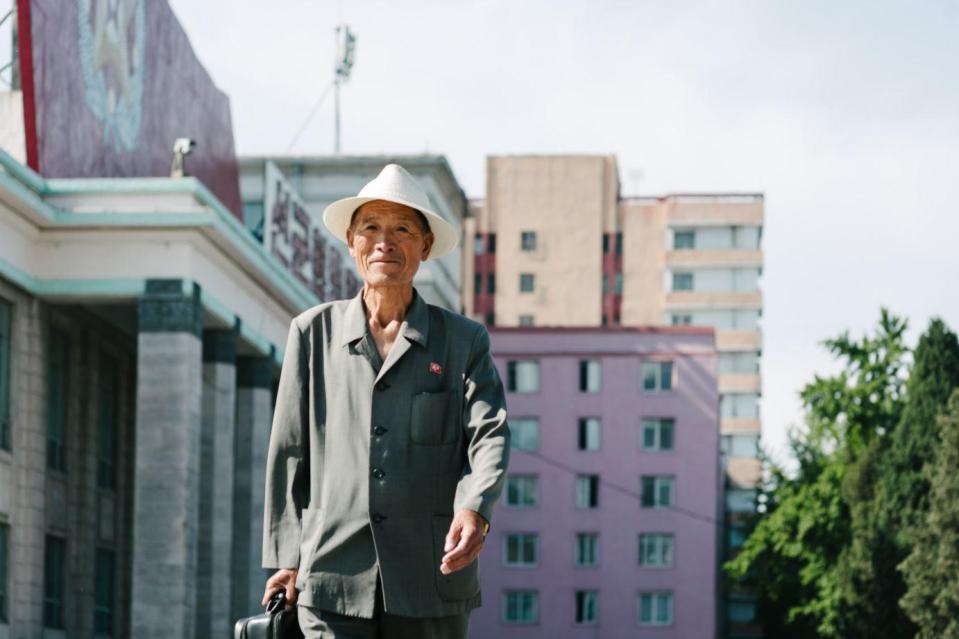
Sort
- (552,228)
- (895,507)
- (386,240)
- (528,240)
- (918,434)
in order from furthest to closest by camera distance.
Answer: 1. (528,240)
2. (552,228)
3. (895,507)
4. (918,434)
5. (386,240)

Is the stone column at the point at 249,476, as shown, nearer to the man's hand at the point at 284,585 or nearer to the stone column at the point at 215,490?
the stone column at the point at 215,490

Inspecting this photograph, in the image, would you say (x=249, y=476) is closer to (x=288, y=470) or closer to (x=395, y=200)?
(x=288, y=470)

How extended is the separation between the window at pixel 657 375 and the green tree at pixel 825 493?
11056mm

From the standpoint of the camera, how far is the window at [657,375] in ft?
268

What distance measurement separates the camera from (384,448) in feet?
19.9

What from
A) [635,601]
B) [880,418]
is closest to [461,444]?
[880,418]

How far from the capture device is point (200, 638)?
3931cm

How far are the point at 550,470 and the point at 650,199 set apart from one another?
33715 mm

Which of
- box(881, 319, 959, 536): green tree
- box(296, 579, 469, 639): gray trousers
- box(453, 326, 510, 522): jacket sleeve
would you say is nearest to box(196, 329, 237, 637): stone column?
box(881, 319, 959, 536): green tree

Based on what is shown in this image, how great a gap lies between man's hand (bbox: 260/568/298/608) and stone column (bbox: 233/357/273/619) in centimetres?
3617

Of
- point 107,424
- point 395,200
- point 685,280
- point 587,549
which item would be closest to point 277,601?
point 395,200

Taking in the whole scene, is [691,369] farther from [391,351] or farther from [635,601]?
[391,351]

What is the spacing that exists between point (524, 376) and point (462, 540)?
76.7 meters

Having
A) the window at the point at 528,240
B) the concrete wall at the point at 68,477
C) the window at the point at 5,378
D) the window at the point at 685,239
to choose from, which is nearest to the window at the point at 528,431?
the window at the point at 528,240
